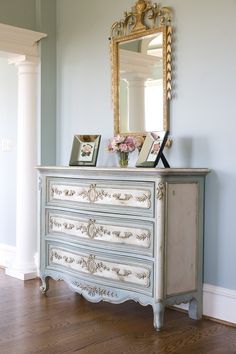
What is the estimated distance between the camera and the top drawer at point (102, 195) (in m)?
3.20

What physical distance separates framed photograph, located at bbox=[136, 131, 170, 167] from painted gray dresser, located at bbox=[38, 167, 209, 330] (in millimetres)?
231

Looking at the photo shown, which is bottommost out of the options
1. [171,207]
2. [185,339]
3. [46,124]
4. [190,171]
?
[185,339]

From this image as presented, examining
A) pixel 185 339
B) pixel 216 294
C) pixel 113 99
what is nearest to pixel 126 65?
pixel 113 99

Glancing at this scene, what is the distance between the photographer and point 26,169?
4.62 meters

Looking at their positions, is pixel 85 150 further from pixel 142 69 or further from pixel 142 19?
pixel 142 19

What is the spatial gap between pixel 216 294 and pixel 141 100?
1.54 m

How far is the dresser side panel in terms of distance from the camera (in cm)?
320

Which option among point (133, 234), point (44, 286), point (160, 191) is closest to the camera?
point (160, 191)

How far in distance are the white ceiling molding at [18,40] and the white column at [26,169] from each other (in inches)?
3.9

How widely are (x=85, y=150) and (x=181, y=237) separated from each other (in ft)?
3.80

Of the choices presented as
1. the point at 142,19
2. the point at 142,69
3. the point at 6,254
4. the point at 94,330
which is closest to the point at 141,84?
the point at 142,69

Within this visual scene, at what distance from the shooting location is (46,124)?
15.3 ft

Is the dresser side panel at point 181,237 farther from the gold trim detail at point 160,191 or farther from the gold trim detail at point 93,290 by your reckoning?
the gold trim detail at point 93,290

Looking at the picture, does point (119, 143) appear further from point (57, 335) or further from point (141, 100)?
point (57, 335)
